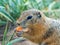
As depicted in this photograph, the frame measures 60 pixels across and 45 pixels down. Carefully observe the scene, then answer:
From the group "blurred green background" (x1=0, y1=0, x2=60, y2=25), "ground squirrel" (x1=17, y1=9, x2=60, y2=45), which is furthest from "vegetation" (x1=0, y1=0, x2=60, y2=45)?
"ground squirrel" (x1=17, y1=9, x2=60, y2=45)

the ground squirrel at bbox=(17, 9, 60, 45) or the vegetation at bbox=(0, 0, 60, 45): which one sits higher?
the vegetation at bbox=(0, 0, 60, 45)

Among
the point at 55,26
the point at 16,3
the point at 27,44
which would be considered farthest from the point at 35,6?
the point at 55,26

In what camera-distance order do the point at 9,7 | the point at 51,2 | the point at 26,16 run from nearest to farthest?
1. the point at 26,16
2. the point at 9,7
3. the point at 51,2

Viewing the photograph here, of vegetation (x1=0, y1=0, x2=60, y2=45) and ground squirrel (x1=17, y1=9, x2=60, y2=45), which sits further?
vegetation (x1=0, y1=0, x2=60, y2=45)

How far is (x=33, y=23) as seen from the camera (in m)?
3.74

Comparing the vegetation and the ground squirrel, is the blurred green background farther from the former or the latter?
the ground squirrel

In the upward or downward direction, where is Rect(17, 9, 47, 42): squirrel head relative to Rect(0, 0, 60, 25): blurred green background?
downward

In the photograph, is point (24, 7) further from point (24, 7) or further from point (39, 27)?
point (39, 27)

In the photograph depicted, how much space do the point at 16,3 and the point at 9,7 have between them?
0.53ft

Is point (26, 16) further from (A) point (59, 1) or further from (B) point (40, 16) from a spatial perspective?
(A) point (59, 1)

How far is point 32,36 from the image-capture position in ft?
12.8

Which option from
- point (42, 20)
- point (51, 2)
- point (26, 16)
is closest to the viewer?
point (26, 16)

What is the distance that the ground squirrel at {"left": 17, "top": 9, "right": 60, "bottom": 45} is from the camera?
3.65m

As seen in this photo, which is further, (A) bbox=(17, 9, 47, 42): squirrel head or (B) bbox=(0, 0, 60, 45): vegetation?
(B) bbox=(0, 0, 60, 45): vegetation
